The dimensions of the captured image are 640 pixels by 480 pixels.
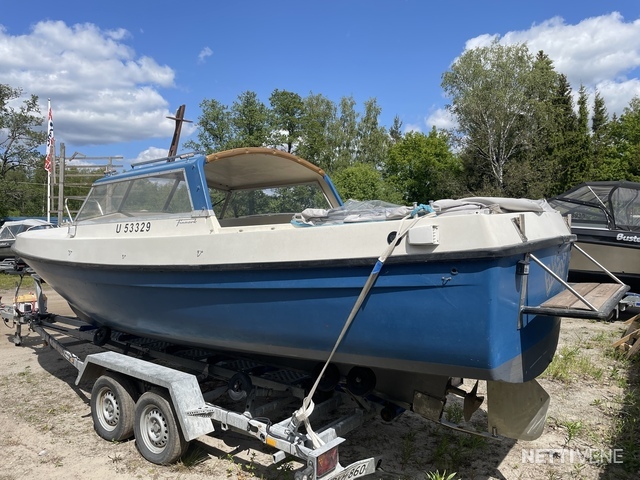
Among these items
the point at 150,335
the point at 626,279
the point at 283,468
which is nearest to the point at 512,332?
the point at 283,468

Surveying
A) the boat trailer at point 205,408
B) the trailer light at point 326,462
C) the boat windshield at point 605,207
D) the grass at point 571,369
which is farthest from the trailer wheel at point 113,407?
the boat windshield at point 605,207

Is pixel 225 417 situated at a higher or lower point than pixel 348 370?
lower

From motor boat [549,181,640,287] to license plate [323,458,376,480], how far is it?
20.3 feet

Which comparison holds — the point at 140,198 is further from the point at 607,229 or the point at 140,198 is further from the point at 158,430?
the point at 607,229

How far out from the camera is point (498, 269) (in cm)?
250

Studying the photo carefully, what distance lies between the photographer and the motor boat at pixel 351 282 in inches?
101

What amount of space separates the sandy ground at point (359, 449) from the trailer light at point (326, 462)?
2.23 feet

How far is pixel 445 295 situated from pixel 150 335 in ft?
9.40

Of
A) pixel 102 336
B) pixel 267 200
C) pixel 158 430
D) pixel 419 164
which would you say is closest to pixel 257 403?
pixel 158 430

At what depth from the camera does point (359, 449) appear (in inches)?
149

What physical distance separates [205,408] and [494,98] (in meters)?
26.8

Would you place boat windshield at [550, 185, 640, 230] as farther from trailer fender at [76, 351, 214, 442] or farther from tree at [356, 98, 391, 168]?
tree at [356, 98, 391, 168]

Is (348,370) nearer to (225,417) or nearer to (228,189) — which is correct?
(225,417)

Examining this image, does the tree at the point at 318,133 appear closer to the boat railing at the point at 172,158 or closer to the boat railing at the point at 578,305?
the boat railing at the point at 172,158
